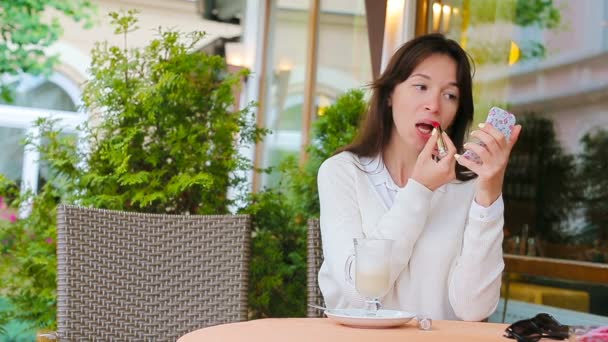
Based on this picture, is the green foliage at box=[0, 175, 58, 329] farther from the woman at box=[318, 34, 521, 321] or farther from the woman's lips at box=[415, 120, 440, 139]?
the woman's lips at box=[415, 120, 440, 139]

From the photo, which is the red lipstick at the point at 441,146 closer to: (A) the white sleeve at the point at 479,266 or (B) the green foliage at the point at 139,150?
(A) the white sleeve at the point at 479,266

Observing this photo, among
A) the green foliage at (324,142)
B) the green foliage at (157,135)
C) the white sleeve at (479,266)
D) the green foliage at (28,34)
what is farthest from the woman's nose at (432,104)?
the green foliage at (28,34)

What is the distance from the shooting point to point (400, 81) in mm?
2092

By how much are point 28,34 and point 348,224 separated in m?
6.55

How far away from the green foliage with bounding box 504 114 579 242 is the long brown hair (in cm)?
168

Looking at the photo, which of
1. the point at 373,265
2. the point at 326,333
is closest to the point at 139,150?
the point at 373,265

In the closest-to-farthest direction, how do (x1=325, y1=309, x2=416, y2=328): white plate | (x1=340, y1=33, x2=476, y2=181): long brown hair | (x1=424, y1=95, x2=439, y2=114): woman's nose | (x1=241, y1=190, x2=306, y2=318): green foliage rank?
1. (x1=325, y1=309, x2=416, y2=328): white plate
2. (x1=424, y1=95, x2=439, y2=114): woman's nose
3. (x1=340, y1=33, x2=476, y2=181): long brown hair
4. (x1=241, y1=190, x2=306, y2=318): green foliage

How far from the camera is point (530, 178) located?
3859 mm

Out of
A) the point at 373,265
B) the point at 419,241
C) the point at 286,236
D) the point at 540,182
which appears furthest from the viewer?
the point at 540,182

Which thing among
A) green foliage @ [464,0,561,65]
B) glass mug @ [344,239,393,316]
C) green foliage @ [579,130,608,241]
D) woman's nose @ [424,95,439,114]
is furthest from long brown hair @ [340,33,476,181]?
green foliage @ [464,0,561,65]

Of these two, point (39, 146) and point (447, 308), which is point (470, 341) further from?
point (39, 146)

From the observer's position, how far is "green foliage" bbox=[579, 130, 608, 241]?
3.52 meters

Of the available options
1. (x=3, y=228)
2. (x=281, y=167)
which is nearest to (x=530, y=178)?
(x=281, y=167)

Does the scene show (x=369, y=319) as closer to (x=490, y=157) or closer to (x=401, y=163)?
(x=490, y=157)
